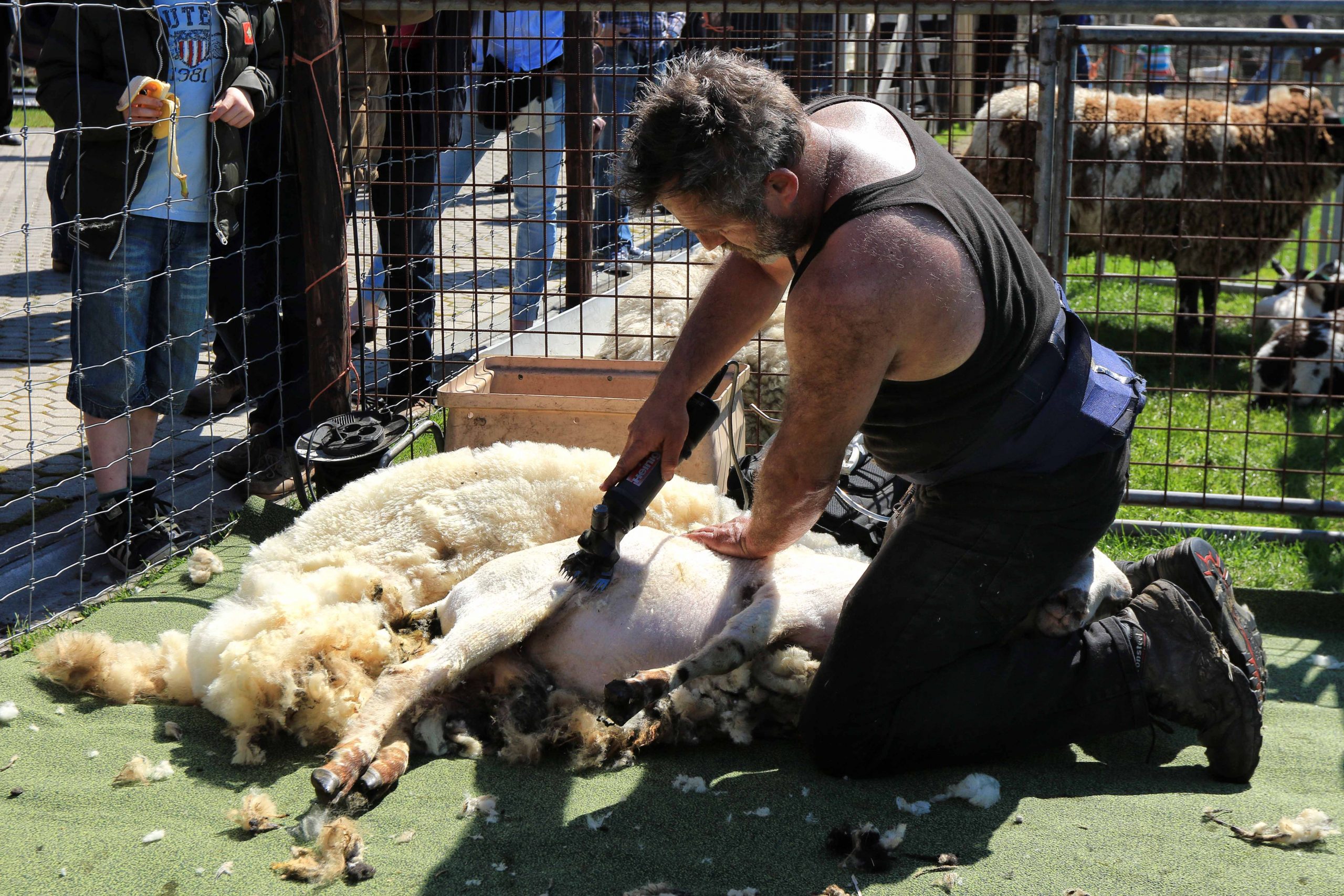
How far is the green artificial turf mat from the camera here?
7.80ft

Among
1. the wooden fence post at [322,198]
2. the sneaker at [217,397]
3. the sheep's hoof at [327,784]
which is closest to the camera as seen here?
the sheep's hoof at [327,784]

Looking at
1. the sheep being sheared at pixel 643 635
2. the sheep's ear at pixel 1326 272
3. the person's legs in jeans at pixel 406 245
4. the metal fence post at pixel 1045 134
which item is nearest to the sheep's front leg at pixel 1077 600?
the sheep being sheared at pixel 643 635

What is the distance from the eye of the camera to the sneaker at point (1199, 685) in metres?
2.82

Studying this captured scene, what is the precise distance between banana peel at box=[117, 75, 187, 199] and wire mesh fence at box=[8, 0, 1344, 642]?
0.04 m

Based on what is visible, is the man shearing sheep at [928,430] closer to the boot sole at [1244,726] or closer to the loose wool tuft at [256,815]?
the boot sole at [1244,726]

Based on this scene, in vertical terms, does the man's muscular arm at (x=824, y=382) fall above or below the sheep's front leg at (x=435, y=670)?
above

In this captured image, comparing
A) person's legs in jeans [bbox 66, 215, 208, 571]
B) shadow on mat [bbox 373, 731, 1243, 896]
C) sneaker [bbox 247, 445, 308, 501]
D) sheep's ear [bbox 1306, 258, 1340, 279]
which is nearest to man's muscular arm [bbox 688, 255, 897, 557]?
shadow on mat [bbox 373, 731, 1243, 896]

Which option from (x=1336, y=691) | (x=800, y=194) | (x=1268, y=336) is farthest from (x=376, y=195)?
(x=1268, y=336)

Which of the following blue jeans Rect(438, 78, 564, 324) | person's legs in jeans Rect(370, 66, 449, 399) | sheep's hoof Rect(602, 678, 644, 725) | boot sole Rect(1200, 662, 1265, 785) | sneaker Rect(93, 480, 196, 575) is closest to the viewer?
sheep's hoof Rect(602, 678, 644, 725)

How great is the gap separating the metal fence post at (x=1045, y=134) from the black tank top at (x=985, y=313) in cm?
174

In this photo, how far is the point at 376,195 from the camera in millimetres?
5520

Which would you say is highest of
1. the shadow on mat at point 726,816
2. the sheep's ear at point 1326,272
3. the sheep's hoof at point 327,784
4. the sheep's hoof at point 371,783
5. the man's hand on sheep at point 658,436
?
the sheep's ear at point 1326,272

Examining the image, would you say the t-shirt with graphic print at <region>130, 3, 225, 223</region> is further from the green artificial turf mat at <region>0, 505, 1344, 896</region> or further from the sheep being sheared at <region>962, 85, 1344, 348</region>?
the sheep being sheared at <region>962, 85, 1344, 348</region>

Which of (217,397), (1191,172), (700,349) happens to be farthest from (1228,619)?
(1191,172)
